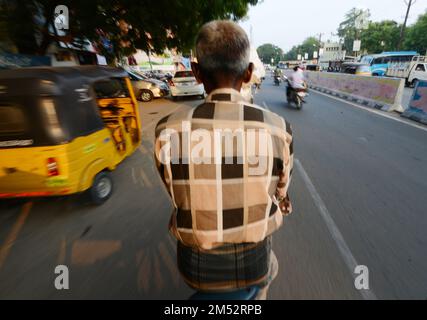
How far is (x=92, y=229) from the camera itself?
304cm

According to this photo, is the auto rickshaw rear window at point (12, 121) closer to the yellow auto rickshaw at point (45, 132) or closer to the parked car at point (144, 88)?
the yellow auto rickshaw at point (45, 132)

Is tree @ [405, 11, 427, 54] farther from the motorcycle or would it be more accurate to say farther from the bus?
the motorcycle

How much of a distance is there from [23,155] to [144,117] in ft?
23.3

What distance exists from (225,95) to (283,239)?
2232 mm

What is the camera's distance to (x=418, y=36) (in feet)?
133

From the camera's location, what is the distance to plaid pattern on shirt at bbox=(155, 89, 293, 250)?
979 millimetres

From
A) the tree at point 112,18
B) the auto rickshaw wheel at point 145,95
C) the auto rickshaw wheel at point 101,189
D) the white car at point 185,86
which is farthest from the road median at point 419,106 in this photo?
the auto rickshaw wheel at point 145,95

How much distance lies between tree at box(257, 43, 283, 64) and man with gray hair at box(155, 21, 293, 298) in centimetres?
13671

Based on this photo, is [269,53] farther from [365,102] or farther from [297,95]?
[297,95]

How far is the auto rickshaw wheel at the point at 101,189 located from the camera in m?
3.45

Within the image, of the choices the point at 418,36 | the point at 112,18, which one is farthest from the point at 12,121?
the point at 418,36

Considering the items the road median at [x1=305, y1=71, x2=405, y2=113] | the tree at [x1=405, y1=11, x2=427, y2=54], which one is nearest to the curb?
the road median at [x1=305, y1=71, x2=405, y2=113]

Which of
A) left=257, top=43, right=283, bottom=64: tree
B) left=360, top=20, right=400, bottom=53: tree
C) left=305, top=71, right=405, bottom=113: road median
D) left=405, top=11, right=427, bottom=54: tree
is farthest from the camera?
left=257, top=43, right=283, bottom=64: tree
